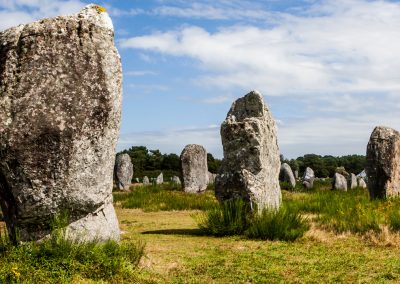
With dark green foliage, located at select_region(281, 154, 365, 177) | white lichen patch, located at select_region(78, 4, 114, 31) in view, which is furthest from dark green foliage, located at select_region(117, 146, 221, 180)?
white lichen patch, located at select_region(78, 4, 114, 31)

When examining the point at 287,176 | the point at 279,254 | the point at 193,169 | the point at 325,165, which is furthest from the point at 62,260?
the point at 325,165

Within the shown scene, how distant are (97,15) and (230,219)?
16.1ft

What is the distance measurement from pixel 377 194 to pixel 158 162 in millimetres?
53270

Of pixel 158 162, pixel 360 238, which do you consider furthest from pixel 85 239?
pixel 158 162

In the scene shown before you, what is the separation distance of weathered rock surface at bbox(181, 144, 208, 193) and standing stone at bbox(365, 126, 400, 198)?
36.2 ft

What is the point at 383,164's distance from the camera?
17.6 metres

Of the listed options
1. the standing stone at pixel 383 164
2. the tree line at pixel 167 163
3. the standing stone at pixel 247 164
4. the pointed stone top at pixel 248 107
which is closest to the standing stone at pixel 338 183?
the standing stone at pixel 383 164

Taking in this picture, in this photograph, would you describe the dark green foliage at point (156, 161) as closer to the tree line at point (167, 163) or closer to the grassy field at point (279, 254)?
the tree line at point (167, 163)

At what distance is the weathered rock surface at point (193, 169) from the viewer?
27484 millimetres

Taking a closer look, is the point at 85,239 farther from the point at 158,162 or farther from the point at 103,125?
the point at 158,162

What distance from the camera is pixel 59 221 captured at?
22.9 ft

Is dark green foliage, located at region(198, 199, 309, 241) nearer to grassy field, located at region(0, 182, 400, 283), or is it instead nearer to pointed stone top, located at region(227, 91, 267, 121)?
grassy field, located at region(0, 182, 400, 283)

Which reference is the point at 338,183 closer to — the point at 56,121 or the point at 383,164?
the point at 383,164

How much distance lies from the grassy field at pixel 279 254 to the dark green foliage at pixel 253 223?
18 centimetres
